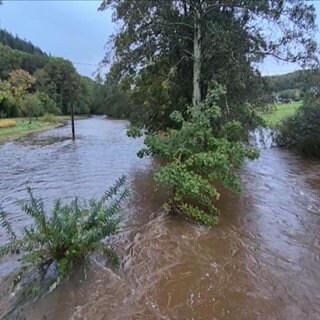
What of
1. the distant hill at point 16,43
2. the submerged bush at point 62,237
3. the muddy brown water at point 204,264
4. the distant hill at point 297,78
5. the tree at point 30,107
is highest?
the distant hill at point 16,43

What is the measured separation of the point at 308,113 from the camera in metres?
14.1

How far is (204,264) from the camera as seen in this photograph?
14.0 feet

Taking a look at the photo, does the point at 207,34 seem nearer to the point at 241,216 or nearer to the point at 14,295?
the point at 241,216

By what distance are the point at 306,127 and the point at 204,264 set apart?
1186 cm

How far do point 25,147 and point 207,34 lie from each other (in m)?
12.2

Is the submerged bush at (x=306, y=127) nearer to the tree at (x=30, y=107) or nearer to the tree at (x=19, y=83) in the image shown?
the tree at (x=30, y=107)

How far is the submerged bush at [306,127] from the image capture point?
13.6m

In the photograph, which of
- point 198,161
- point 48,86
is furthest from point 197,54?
point 48,86

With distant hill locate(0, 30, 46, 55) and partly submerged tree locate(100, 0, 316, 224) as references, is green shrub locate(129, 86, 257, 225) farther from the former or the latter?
distant hill locate(0, 30, 46, 55)

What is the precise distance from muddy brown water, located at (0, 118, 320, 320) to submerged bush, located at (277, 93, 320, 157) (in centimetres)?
575

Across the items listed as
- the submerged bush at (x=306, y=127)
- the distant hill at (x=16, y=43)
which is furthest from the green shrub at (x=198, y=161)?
the distant hill at (x=16, y=43)

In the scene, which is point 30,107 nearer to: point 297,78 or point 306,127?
point 306,127

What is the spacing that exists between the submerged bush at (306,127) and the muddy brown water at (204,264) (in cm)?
575

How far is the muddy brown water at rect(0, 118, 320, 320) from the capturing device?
3.33 m
